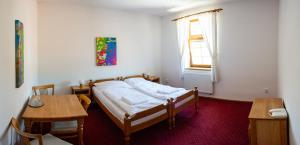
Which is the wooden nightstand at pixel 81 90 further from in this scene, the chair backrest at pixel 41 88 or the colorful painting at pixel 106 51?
the colorful painting at pixel 106 51

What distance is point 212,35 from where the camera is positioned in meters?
4.64

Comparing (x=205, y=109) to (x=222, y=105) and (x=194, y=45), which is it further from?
(x=194, y=45)

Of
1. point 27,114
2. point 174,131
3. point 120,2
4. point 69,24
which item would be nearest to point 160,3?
point 120,2

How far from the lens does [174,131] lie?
3.04 meters

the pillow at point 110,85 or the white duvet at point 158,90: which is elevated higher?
the pillow at point 110,85

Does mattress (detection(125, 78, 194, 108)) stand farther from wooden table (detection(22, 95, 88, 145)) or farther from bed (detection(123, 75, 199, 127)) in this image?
wooden table (detection(22, 95, 88, 145))

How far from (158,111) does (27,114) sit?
5.39 feet

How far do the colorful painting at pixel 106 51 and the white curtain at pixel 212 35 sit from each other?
2.22 meters

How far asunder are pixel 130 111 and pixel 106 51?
7.66 feet

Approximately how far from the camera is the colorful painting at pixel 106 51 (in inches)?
182

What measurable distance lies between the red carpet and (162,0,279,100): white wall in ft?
2.09

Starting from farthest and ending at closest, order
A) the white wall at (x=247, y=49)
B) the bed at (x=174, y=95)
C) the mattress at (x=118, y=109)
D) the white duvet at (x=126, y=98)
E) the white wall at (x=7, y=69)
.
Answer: the white wall at (x=247, y=49) → the bed at (x=174, y=95) → the white duvet at (x=126, y=98) → the mattress at (x=118, y=109) → the white wall at (x=7, y=69)

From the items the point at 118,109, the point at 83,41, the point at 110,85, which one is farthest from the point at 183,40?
the point at 118,109

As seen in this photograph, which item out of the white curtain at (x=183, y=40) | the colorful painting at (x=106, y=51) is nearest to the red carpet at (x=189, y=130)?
the colorful painting at (x=106, y=51)
